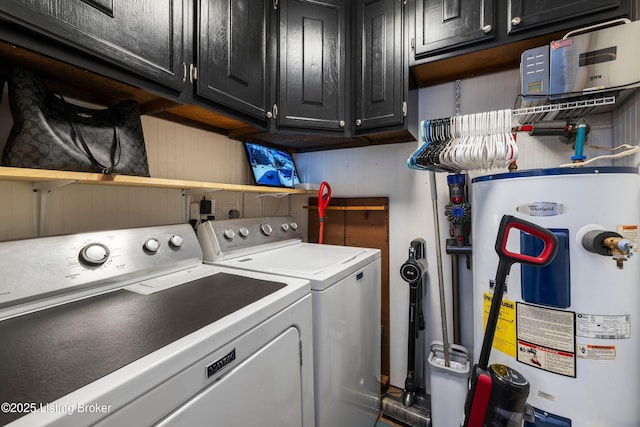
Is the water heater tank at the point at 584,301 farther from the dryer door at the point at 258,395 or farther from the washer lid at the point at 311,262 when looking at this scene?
the dryer door at the point at 258,395

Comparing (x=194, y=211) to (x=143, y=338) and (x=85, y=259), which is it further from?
(x=143, y=338)

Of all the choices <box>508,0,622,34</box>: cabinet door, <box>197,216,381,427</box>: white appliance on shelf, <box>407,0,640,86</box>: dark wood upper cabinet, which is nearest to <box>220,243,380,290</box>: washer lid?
<box>197,216,381,427</box>: white appliance on shelf

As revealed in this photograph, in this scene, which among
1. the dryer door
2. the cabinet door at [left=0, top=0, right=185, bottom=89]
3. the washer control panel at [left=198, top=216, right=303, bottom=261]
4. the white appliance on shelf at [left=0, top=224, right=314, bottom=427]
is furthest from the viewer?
the washer control panel at [left=198, top=216, right=303, bottom=261]

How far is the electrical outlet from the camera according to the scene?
5.50ft

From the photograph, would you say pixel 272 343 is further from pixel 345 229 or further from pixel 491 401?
pixel 345 229

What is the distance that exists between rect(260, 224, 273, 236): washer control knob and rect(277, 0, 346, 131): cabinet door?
0.67m

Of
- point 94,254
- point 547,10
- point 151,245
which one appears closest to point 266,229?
point 151,245

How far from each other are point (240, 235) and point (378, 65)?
137cm

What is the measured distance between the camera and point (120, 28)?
3.23 ft

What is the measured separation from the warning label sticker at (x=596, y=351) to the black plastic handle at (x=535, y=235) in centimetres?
44

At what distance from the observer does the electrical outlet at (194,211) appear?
1.68 m

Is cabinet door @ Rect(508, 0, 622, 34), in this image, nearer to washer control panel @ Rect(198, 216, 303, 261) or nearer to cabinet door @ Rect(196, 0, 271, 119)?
cabinet door @ Rect(196, 0, 271, 119)

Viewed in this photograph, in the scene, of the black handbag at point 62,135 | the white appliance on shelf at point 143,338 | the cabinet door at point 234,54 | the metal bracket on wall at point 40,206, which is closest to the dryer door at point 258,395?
the white appliance on shelf at point 143,338

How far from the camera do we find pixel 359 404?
1491mm
